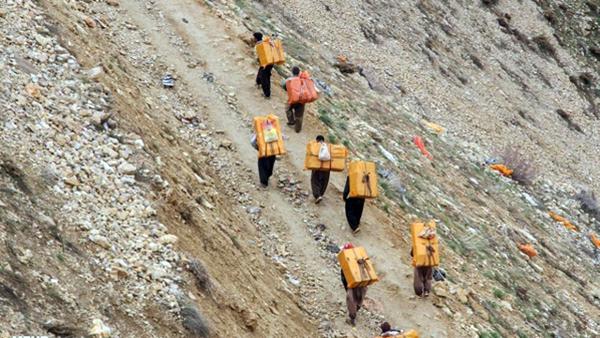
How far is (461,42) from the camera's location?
39.2m

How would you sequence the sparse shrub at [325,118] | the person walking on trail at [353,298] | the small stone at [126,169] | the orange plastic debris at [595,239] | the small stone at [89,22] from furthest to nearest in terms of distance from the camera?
the orange plastic debris at [595,239] < the sparse shrub at [325,118] < the small stone at [89,22] < the person walking on trail at [353,298] < the small stone at [126,169]

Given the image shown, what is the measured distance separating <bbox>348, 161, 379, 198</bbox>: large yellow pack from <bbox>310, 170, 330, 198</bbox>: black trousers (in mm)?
789

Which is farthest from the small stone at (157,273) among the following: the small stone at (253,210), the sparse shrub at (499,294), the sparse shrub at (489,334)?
the sparse shrub at (499,294)

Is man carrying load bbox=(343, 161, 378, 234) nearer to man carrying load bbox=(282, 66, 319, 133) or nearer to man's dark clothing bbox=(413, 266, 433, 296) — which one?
man's dark clothing bbox=(413, 266, 433, 296)

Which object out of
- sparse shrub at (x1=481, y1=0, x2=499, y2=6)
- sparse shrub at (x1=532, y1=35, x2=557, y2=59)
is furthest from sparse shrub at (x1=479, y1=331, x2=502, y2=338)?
sparse shrub at (x1=481, y1=0, x2=499, y2=6)

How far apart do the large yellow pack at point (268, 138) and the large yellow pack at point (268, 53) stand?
11.7 ft

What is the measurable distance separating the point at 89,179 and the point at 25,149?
1027 mm

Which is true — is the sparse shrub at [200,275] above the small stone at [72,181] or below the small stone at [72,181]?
below

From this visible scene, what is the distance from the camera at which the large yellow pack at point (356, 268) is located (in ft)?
50.2

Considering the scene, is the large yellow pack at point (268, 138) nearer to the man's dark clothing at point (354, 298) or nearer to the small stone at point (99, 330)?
the man's dark clothing at point (354, 298)

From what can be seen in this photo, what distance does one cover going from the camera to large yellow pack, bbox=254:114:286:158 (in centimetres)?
1817

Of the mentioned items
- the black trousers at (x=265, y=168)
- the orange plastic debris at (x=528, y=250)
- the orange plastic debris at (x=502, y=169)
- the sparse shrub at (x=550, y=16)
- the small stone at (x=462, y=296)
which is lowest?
the orange plastic debris at (x=502, y=169)

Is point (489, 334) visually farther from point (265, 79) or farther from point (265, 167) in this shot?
point (265, 79)

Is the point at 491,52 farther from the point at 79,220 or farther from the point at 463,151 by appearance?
the point at 79,220
